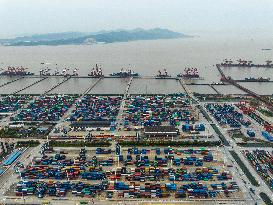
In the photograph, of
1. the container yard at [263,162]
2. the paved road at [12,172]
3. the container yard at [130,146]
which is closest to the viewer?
the container yard at [130,146]

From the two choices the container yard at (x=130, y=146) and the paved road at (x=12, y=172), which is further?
the paved road at (x=12, y=172)

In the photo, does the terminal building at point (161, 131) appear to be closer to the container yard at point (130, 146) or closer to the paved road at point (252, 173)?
the container yard at point (130, 146)

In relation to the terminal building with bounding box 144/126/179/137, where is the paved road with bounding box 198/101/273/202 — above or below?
below

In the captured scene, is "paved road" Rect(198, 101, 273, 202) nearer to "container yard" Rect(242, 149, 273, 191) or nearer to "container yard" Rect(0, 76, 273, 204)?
"container yard" Rect(0, 76, 273, 204)

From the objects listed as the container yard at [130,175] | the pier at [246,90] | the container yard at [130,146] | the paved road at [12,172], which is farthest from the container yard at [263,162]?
the paved road at [12,172]

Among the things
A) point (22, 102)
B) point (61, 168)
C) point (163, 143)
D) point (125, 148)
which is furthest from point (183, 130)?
point (22, 102)

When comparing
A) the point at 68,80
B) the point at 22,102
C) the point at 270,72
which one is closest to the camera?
the point at 22,102

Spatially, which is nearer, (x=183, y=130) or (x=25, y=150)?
(x=25, y=150)

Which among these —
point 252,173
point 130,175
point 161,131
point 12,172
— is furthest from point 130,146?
point 252,173

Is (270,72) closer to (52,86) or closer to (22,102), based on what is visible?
(52,86)

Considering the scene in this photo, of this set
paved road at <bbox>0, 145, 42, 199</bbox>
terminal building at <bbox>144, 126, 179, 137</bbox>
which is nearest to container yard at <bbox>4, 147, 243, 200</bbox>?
paved road at <bbox>0, 145, 42, 199</bbox>

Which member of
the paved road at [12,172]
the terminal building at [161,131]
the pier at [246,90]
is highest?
the pier at [246,90]
